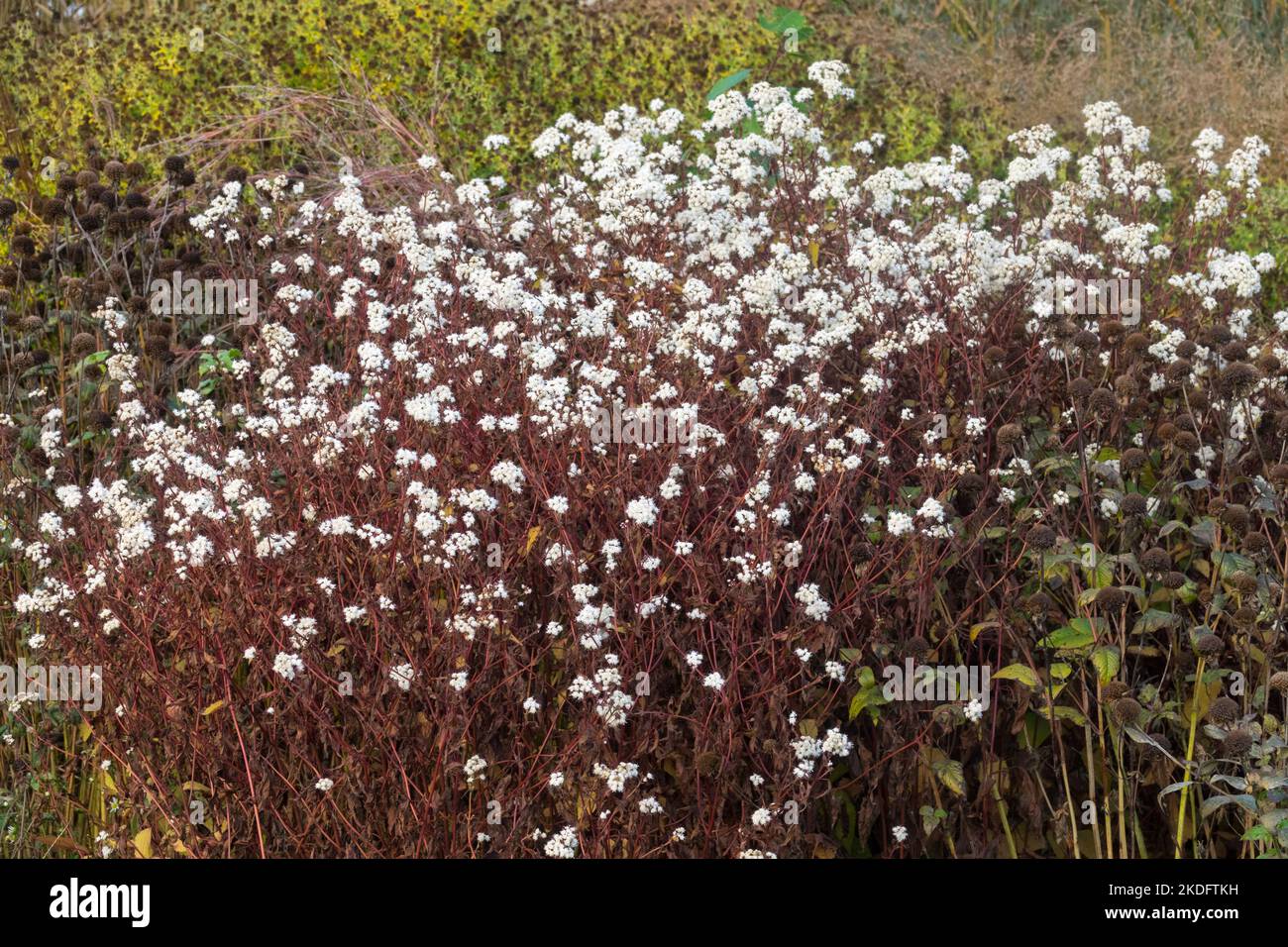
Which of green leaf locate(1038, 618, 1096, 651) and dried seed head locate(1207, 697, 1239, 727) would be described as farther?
green leaf locate(1038, 618, 1096, 651)

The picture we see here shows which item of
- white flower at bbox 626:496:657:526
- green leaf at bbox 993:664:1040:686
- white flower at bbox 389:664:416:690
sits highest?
white flower at bbox 626:496:657:526

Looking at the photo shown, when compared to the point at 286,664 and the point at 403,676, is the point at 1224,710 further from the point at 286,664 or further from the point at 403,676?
the point at 286,664

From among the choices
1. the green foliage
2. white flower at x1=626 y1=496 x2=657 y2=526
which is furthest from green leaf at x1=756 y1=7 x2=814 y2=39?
white flower at x1=626 y1=496 x2=657 y2=526

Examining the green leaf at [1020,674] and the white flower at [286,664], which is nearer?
the white flower at [286,664]

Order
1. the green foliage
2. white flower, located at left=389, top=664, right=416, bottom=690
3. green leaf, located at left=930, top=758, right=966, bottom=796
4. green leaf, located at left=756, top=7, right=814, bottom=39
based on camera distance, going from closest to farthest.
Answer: white flower, located at left=389, top=664, right=416, bottom=690
green leaf, located at left=930, top=758, right=966, bottom=796
the green foliage
green leaf, located at left=756, top=7, right=814, bottom=39

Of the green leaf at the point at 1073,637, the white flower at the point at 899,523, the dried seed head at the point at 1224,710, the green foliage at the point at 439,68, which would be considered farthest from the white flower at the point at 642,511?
the green foliage at the point at 439,68

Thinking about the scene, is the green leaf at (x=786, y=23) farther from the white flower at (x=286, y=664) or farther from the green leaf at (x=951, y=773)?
the white flower at (x=286, y=664)

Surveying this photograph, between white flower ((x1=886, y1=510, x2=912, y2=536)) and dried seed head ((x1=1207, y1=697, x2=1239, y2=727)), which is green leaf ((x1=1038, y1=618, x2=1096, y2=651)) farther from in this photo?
white flower ((x1=886, y1=510, x2=912, y2=536))

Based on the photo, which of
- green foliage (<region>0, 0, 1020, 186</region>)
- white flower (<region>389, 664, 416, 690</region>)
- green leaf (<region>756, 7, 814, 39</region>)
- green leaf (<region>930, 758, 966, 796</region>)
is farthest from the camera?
green leaf (<region>756, 7, 814, 39</region>)

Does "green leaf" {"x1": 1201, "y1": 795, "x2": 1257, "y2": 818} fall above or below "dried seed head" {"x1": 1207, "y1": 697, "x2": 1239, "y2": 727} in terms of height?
below

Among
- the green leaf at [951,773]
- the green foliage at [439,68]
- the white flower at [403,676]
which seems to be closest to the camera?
the white flower at [403,676]

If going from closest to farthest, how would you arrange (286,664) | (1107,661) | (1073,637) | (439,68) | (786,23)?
1. (286,664)
2. (1107,661)
3. (1073,637)
4. (786,23)
5. (439,68)

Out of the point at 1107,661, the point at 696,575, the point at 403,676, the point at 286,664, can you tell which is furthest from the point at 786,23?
the point at 286,664
